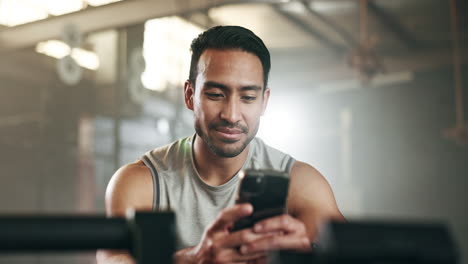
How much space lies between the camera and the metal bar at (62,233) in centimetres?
38

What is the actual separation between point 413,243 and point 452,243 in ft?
0.11

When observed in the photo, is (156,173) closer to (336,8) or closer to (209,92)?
(209,92)

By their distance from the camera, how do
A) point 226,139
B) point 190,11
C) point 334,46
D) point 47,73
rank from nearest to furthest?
point 226,139 < point 190,11 < point 47,73 < point 334,46

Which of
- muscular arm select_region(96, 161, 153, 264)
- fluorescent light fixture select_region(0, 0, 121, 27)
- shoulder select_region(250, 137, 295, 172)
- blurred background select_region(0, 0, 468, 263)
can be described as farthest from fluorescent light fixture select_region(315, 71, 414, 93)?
muscular arm select_region(96, 161, 153, 264)

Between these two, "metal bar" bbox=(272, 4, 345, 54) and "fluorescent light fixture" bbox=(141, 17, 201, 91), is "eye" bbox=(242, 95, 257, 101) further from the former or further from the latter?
"metal bar" bbox=(272, 4, 345, 54)

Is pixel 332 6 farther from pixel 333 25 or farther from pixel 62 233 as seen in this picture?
pixel 62 233

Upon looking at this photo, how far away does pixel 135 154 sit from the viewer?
3.89 m

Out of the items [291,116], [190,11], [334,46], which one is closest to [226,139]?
[190,11]

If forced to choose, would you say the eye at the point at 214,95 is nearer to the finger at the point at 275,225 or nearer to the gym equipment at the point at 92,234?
the finger at the point at 275,225

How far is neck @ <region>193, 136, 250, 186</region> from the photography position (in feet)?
4.34

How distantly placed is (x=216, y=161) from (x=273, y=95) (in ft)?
14.4

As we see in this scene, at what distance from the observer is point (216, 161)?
1.32 meters

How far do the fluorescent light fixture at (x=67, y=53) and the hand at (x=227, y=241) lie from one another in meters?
3.00

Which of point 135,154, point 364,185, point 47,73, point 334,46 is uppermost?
point 334,46
